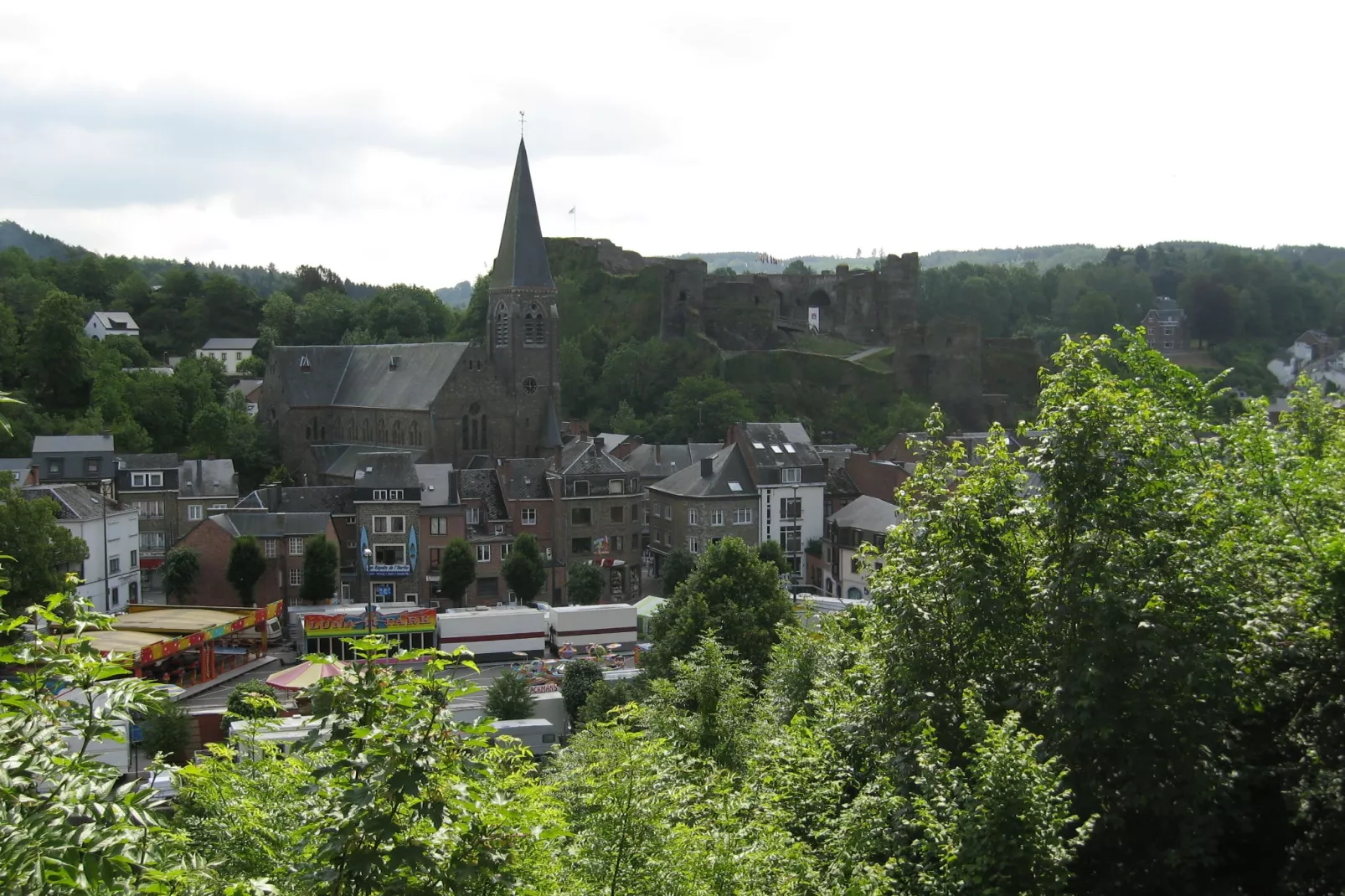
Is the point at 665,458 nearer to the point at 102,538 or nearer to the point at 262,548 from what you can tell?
the point at 262,548

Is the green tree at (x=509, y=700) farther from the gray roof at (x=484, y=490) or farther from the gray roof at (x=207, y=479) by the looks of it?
the gray roof at (x=207, y=479)

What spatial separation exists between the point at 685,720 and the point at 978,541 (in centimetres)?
723

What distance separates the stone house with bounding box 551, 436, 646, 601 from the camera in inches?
2146

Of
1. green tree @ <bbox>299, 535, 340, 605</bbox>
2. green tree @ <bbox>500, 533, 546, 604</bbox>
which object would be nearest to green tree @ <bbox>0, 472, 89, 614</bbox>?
green tree @ <bbox>299, 535, 340, 605</bbox>

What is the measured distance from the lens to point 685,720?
20484 mm

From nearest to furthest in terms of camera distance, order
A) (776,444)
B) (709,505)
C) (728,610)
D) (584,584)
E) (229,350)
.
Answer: (728,610), (584,584), (709,505), (776,444), (229,350)

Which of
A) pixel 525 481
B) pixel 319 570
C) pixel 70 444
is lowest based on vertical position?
pixel 319 570

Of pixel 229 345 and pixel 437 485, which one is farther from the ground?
pixel 229 345

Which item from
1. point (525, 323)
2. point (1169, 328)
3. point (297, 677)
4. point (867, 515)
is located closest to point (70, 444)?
point (525, 323)

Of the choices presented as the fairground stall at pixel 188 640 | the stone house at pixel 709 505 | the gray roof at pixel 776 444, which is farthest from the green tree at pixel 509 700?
the gray roof at pixel 776 444

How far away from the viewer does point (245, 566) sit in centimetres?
4775

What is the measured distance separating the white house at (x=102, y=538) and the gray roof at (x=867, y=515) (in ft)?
89.5

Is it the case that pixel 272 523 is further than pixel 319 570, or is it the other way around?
pixel 272 523

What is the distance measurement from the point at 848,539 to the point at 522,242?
22463mm
